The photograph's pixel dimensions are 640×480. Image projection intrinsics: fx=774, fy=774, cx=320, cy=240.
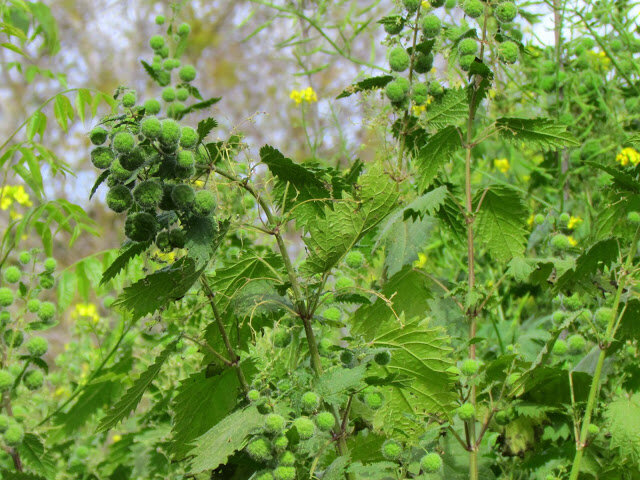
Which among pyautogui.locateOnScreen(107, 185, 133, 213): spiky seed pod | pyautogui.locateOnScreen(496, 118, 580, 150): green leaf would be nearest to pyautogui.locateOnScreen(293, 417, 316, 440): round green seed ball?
pyautogui.locateOnScreen(107, 185, 133, 213): spiky seed pod

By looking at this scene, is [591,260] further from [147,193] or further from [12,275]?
[12,275]

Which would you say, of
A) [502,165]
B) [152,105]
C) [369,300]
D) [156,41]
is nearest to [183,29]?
[156,41]

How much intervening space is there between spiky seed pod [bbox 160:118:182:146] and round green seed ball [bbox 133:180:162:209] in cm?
6

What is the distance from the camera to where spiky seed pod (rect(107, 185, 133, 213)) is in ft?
3.49

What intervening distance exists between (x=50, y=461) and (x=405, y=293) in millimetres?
857

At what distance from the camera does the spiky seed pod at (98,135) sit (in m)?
1.10

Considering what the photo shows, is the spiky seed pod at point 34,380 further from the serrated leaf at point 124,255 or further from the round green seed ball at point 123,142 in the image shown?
the round green seed ball at point 123,142

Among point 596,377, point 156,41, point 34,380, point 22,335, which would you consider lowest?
point 596,377

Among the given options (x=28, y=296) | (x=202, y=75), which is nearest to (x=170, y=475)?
(x=28, y=296)

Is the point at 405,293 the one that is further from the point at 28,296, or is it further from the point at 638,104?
the point at 638,104

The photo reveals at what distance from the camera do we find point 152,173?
1113mm

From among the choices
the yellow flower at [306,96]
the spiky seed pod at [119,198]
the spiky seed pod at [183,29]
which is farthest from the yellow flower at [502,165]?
the spiky seed pod at [119,198]

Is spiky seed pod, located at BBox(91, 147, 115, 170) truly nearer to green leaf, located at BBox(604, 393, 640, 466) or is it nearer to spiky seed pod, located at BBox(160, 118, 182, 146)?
spiky seed pod, located at BBox(160, 118, 182, 146)

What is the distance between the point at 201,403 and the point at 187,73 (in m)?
1.03
